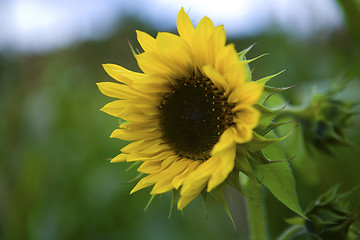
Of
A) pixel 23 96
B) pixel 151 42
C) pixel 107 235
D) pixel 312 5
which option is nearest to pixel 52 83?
pixel 23 96

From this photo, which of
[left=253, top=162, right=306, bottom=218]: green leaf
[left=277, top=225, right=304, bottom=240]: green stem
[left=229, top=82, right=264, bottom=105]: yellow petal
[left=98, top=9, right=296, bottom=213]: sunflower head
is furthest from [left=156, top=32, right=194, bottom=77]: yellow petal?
[left=277, top=225, right=304, bottom=240]: green stem

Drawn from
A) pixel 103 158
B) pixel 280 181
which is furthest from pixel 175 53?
pixel 103 158

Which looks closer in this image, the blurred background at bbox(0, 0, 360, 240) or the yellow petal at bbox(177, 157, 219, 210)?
the yellow petal at bbox(177, 157, 219, 210)

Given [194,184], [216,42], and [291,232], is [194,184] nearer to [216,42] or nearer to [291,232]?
[216,42]

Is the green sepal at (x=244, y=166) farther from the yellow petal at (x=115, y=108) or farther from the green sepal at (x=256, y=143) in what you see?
the yellow petal at (x=115, y=108)

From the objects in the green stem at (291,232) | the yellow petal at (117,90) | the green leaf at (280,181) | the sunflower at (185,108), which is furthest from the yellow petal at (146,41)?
the green stem at (291,232)

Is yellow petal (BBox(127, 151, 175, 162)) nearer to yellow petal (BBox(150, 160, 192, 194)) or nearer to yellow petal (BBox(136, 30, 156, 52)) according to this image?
yellow petal (BBox(150, 160, 192, 194))
